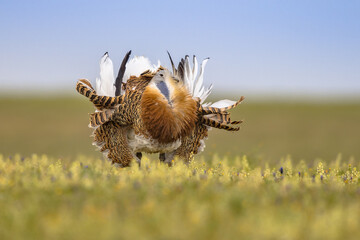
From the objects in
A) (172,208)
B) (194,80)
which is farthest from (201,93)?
(172,208)

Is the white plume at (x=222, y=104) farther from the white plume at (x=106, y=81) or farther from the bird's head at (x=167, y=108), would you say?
the white plume at (x=106, y=81)

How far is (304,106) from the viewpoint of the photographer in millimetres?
25172

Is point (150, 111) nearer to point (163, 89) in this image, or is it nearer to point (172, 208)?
point (163, 89)

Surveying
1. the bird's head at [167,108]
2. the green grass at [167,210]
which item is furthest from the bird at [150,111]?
the green grass at [167,210]

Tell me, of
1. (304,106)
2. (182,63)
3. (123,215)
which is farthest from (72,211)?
(304,106)

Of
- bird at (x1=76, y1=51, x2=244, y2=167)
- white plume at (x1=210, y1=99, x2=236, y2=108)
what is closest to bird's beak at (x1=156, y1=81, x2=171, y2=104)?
bird at (x1=76, y1=51, x2=244, y2=167)

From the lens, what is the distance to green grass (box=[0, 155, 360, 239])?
10.9 ft

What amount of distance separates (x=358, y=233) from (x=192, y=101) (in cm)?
396

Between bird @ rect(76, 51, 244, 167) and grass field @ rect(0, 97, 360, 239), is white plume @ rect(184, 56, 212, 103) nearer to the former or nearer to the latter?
bird @ rect(76, 51, 244, 167)

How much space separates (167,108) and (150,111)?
238 millimetres

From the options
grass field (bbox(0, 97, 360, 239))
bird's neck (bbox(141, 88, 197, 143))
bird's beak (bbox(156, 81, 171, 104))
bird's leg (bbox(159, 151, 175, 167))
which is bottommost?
grass field (bbox(0, 97, 360, 239))

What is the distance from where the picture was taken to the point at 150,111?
6695mm

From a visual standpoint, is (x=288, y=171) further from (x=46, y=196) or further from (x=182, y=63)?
(x=46, y=196)

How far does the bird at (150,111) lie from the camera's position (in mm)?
6773
